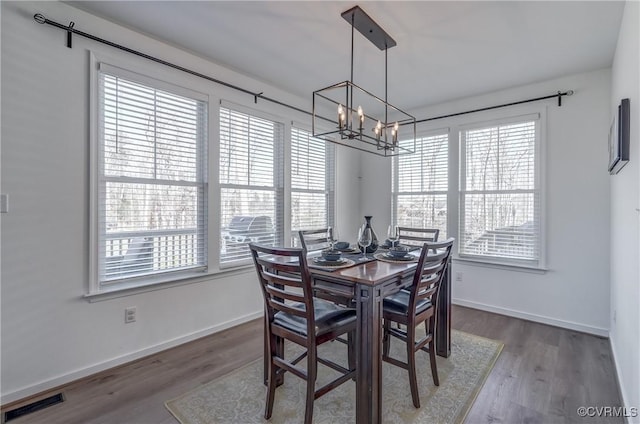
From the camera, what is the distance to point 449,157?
160 inches

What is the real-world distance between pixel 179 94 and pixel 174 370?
2329 millimetres

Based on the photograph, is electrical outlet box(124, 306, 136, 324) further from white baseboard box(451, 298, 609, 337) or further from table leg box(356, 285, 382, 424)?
white baseboard box(451, 298, 609, 337)

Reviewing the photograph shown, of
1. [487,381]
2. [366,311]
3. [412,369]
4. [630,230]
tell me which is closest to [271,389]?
[366,311]

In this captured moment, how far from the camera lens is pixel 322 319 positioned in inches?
72.8

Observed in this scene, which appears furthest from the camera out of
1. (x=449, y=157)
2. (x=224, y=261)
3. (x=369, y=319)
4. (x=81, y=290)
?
(x=449, y=157)

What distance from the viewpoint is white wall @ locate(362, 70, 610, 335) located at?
3.08m

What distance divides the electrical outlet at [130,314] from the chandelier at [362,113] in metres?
2.05

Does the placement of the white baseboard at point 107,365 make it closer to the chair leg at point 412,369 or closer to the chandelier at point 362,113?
the chair leg at point 412,369

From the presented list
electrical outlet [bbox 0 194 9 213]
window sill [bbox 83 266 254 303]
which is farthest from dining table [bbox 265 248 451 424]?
electrical outlet [bbox 0 194 9 213]

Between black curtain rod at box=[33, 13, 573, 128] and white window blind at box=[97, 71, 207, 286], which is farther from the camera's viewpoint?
white window blind at box=[97, 71, 207, 286]

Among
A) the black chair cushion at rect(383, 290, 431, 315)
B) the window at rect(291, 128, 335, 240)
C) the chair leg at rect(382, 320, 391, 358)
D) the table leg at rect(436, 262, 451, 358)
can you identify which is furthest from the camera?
the window at rect(291, 128, 335, 240)

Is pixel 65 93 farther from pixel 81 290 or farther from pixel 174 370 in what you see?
pixel 174 370

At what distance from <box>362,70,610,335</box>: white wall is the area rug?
1.38 m

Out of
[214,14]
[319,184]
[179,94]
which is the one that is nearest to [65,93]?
[179,94]
